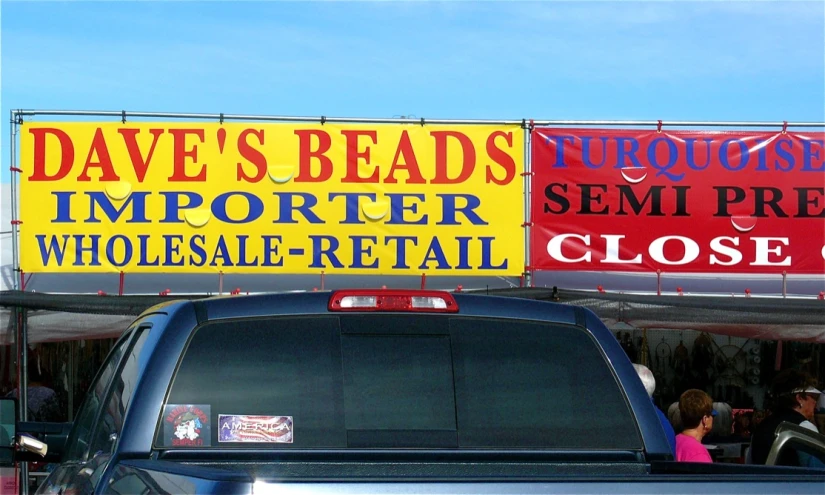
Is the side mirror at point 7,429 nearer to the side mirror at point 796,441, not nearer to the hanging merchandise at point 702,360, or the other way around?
the side mirror at point 796,441

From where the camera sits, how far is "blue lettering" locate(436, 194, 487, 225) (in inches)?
408

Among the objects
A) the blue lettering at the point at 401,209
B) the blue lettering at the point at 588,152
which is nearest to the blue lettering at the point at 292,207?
the blue lettering at the point at 401,209

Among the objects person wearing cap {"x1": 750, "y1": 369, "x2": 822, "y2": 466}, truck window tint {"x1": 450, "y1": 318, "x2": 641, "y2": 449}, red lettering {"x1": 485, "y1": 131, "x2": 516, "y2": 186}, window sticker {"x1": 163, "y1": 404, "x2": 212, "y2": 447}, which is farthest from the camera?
red lettering {"x1": 485, "y1": 131, "x2": 516, "y2": 186}

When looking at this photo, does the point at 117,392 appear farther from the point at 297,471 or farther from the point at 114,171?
the point at 114,171

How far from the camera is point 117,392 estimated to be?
12.1 feet

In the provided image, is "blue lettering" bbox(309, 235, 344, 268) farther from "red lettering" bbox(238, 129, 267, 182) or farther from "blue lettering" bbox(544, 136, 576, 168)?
"blue lettering" bbox(544, 136, 576, 168)

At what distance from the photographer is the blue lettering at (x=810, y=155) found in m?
10.6

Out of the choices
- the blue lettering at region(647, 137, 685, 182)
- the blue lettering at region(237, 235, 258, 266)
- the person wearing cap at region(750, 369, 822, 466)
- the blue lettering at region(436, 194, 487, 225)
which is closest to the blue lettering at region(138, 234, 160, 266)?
the blue lettering at region(237, 235, 258, 266)

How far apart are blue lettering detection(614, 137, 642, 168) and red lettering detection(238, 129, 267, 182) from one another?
3337mm

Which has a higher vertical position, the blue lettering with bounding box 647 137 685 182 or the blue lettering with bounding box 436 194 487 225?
the blue lettering with bounding box 647 137 685 182

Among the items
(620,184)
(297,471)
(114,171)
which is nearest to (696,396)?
(620,184)

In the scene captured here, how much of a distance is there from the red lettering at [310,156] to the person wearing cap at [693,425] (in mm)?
4430

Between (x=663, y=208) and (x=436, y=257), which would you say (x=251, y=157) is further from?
(x=663, y=208)

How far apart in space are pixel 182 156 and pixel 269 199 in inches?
35.6
